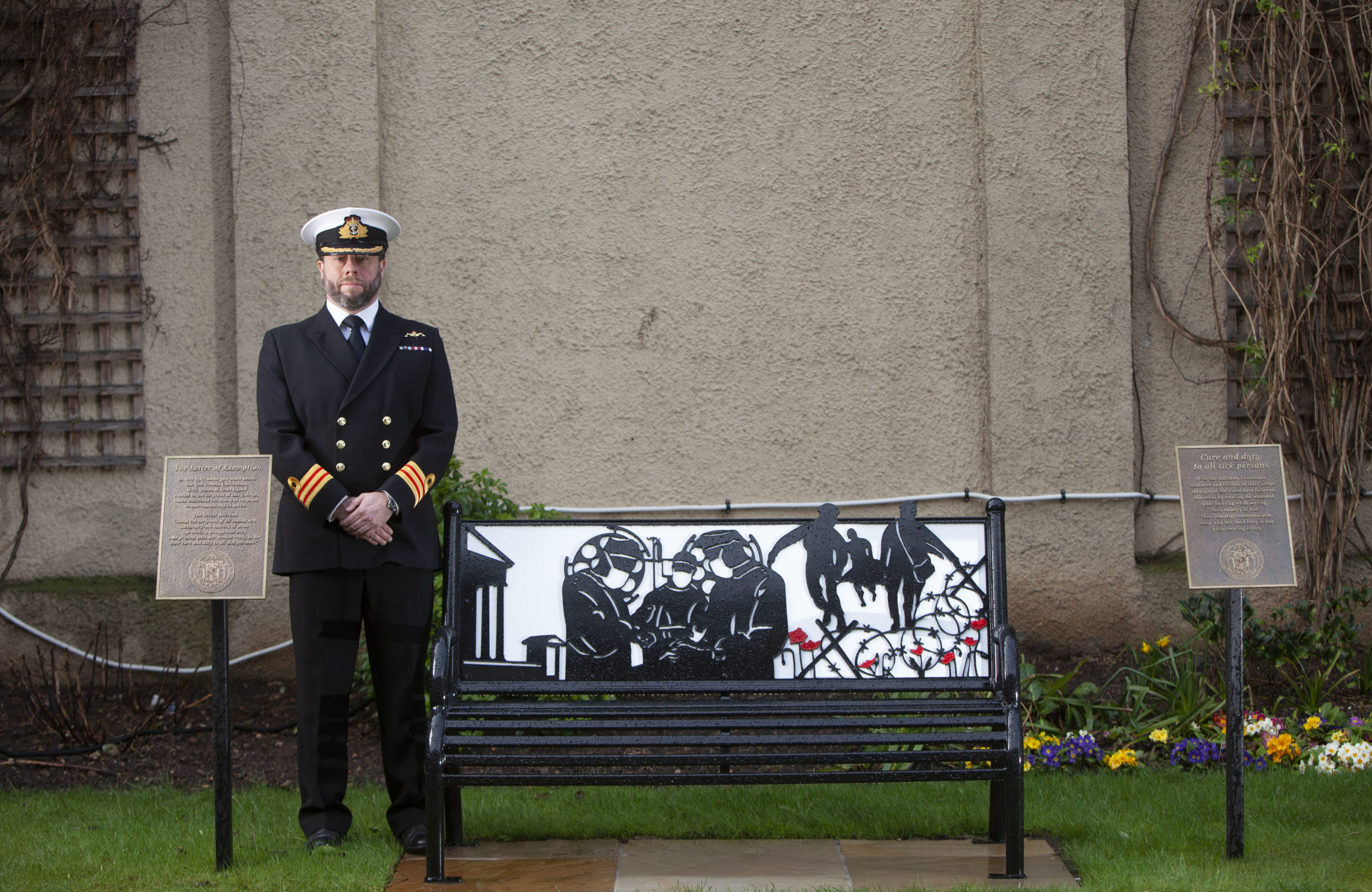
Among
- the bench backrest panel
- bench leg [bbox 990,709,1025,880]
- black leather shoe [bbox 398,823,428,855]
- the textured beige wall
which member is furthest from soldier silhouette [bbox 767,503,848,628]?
the textured beige wall

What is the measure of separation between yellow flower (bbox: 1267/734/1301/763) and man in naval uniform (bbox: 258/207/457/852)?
3161mm

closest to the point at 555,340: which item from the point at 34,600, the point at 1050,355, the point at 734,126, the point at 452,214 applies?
the point at 452,214

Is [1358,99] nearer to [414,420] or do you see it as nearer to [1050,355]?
[1050,355]

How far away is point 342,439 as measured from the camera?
3.66 metres

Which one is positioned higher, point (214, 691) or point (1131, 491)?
point (1131, 491)

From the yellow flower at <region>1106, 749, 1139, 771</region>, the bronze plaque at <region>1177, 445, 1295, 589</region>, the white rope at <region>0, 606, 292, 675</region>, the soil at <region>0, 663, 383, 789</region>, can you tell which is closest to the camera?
the bronze plaque at <region>1177, 445, 1295, 589</region>

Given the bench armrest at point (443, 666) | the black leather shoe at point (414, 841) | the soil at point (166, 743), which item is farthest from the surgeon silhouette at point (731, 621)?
the soil at point (166, 743)

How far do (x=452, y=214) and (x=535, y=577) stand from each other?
2.50 m

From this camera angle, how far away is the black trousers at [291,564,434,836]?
3.66 meters

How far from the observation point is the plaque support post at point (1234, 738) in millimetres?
3424

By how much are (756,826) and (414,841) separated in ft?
3.63

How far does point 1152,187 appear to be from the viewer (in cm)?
568

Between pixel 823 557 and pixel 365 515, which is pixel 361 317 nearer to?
pixel 365 515

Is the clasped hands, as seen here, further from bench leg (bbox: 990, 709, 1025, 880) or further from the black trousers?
bench leg (bbox: 990, 709, 1025, 880)
